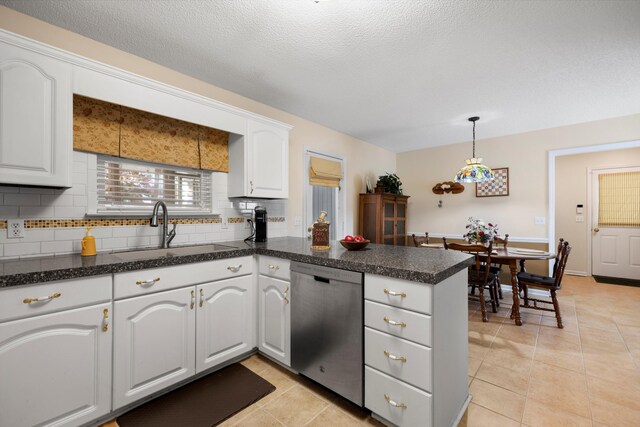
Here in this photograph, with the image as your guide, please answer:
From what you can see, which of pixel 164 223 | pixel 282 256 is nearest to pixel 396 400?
pixel 282 256

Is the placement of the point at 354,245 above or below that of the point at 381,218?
below

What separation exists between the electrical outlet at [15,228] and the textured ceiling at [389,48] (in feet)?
4.35

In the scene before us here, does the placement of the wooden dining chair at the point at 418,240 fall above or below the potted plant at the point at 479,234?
below

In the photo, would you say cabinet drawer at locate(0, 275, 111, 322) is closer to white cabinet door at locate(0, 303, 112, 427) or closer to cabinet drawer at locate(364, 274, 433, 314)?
white cabinet door at locate(0, 303, 112, 427)

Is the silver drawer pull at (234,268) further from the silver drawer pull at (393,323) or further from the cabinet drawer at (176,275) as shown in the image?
Answer: the silver drawer pull at (393,323)

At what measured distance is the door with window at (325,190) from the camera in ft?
12.2

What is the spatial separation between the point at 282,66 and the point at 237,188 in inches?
45.9

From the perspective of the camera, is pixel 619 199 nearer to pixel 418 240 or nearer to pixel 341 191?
pixel 418 240

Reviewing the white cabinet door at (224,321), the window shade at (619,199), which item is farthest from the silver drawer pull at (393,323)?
the window shade at (619,199)

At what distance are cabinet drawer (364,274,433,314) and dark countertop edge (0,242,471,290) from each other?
0.11 ft

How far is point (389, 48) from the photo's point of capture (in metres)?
2.12

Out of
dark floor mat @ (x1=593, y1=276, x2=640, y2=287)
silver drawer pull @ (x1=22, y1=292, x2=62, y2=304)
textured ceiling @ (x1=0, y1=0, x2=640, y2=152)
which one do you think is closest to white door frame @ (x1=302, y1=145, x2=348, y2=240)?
textured ceiling @ (x1=0, y1=0, x2=640, y2=152)

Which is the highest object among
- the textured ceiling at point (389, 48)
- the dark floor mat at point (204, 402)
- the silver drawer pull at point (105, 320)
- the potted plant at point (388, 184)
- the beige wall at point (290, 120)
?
the textured ceiling at point (389, 48)

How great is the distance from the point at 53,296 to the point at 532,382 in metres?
3.01
